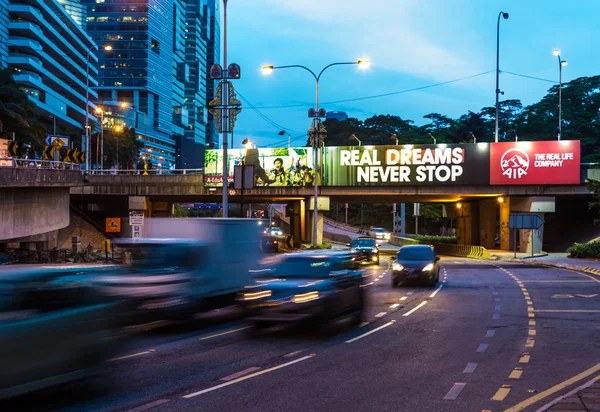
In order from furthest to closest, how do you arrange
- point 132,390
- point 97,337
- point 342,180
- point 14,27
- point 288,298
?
point 14,27, point 342,180, point 288,298, point 132,390, point 97,337

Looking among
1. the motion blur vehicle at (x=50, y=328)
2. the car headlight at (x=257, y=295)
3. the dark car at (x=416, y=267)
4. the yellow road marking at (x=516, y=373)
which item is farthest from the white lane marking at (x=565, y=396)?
the dark car at (x=416, y=267)

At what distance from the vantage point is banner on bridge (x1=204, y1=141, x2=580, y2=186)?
55.9 m

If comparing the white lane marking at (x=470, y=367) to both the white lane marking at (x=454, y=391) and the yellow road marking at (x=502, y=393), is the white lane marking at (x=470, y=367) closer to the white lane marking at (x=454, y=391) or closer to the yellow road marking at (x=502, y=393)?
the white lane marking at (x=454, y=391)

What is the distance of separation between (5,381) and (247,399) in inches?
118

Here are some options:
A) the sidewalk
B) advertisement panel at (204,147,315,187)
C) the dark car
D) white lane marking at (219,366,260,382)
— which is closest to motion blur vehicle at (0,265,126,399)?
white lane marking at (219,366,260,382)

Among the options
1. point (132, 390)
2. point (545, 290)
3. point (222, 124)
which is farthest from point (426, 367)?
point (222, 124)

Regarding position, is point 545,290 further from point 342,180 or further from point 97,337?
point 342,180

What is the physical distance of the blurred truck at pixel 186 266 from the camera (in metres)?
14.4

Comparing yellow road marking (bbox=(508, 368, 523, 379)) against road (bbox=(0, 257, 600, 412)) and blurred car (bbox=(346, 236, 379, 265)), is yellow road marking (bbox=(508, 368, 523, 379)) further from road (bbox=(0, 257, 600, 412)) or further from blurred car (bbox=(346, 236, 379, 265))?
blurred car (bbox=(346, 236, 379, 265))

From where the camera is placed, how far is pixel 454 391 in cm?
963

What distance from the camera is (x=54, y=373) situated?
27.2 feet

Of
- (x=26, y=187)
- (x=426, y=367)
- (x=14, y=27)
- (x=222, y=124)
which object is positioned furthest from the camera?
(x=14, y=27)

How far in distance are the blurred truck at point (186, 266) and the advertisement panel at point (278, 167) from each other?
43169mm

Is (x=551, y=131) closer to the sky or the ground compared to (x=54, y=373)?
closer to the sky
